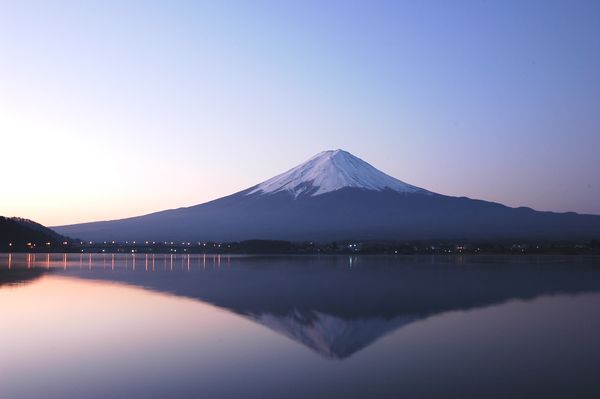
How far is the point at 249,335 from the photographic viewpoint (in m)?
10.3

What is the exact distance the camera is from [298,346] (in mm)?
9422

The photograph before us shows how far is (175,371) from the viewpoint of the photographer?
7.66 meters

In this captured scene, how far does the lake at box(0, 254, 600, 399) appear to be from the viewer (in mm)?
6945

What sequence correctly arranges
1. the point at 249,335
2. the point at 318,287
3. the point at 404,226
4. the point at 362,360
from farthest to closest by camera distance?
the point at 404,226, the point at 318,287, the point at 249,335, the point at 362,360

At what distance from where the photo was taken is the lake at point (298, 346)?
6.95 m

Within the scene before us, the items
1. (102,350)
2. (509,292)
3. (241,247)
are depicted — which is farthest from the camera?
(241,247)

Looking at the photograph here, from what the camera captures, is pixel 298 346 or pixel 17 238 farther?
pixel 17 238

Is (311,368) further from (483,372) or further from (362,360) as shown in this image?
(483,372)

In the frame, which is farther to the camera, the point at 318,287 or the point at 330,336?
the point at 318,287

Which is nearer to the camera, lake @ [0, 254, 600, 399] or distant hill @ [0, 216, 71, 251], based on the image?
lake @ [0, 254, 600, 399]

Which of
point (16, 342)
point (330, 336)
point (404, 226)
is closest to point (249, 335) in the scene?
point (330, 336)

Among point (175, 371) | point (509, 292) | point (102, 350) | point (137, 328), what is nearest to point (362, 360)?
point (175, 371)

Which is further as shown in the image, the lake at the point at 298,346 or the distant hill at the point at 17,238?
the distant hill at the point at 17,238

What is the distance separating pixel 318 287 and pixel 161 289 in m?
4.54
